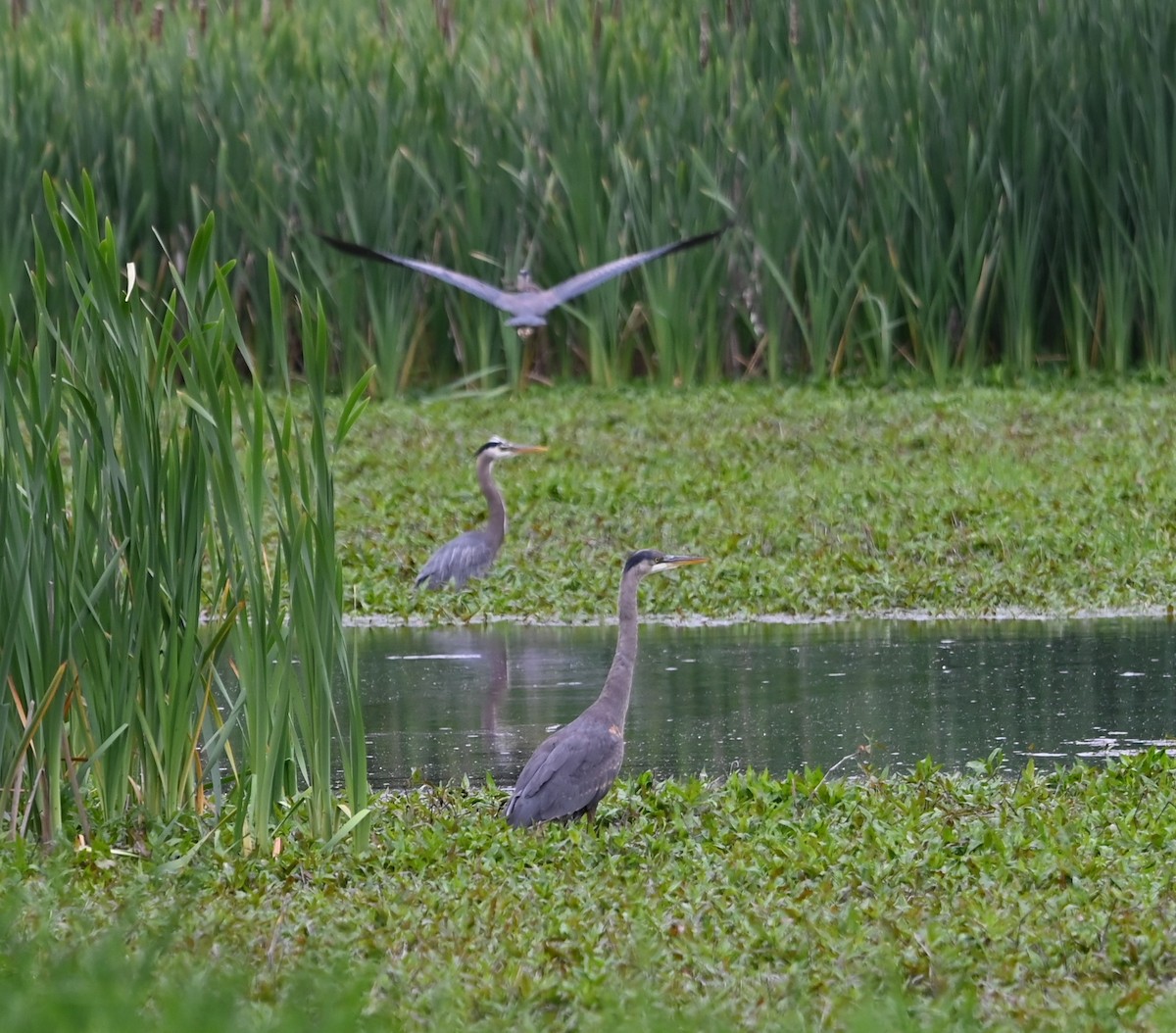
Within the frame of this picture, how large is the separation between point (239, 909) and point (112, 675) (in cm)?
81

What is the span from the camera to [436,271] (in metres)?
13.1

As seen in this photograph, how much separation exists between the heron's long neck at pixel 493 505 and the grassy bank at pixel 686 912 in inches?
186

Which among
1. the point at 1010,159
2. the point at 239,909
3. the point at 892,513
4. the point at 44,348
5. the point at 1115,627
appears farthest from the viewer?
the point at 1010,159

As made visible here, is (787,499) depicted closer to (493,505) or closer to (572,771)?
(493,505)

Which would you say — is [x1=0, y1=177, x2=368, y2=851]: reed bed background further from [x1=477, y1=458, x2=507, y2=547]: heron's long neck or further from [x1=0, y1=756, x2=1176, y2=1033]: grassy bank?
[x1=477, y1=458, x2=507, y2=547]: heron's long neck

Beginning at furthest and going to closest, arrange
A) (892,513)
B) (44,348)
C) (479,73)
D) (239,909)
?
1. (479,73)
2. (892,513)
3. (44,348)
4. (239,909)

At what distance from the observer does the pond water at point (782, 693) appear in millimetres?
7703

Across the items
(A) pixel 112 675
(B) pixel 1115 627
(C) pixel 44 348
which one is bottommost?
(B) pixel 1115 627

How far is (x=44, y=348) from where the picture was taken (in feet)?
18.8

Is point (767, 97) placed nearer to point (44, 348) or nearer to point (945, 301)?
point (945, 301)

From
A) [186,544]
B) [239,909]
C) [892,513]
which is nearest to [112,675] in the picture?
[186,544]

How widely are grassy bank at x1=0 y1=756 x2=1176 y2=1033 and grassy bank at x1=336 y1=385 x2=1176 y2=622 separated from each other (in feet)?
13.6

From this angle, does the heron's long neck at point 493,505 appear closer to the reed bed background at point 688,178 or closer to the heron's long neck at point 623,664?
the reed bed background at point 688,178

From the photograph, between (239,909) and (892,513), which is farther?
(892,513)
